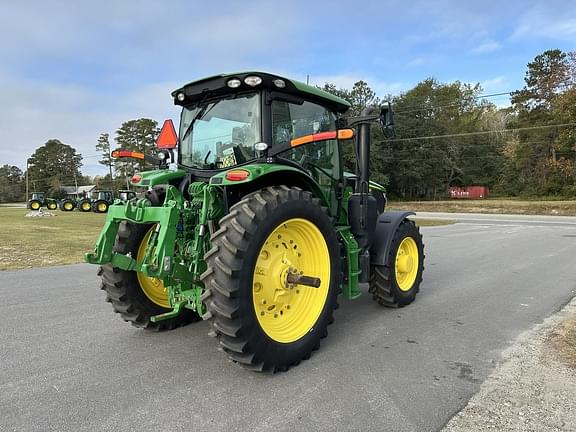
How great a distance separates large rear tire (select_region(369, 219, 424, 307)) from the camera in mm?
5223

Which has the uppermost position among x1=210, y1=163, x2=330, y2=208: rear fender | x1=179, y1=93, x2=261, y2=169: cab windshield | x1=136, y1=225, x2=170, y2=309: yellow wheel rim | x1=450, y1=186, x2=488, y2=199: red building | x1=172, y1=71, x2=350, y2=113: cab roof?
x1=172, y1=71, x2=350, y2=113: cab roof

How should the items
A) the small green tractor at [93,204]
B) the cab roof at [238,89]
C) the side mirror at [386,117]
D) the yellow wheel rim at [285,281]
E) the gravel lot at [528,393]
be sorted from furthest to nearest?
the small green tractor at [93,204] → the side mirror at [386,117] → the cab roof at [238,89] → the yellow wheel rim at [285,281] → the gravel lot at [528,393]

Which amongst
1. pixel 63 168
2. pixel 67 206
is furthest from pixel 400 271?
pixel 63 168

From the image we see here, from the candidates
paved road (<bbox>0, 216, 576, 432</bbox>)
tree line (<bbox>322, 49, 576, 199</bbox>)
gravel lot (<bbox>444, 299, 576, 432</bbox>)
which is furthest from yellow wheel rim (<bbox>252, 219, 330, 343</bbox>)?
tree line (<bbox>322, 49, 576, 199</bbox>)

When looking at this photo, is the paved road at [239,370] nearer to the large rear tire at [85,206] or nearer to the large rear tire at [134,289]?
the large rear tire at [134,289]

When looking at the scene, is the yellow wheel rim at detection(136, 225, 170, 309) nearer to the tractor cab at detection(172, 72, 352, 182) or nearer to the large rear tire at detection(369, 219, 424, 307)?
the tractor cab at detection(172, 72, 352, 182)

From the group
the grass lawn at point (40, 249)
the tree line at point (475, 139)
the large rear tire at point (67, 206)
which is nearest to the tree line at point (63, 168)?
the tree line at point (475, 139)

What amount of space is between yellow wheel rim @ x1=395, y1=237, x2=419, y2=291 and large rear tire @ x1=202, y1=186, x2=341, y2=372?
1.88 m

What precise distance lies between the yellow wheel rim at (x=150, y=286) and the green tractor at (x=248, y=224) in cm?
1

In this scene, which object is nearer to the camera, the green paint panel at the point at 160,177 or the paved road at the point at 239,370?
the paved road at the point at 239,370

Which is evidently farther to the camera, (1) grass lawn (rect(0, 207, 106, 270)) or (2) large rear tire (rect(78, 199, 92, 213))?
(2) large rear tire (rect(78, 199, 92, 213))

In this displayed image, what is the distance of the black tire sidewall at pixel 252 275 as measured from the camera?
319 centimetres

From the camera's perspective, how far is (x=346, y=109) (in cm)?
502

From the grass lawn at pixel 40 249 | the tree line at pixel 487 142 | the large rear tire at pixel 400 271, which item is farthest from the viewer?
the tree line at pixel 487 142
